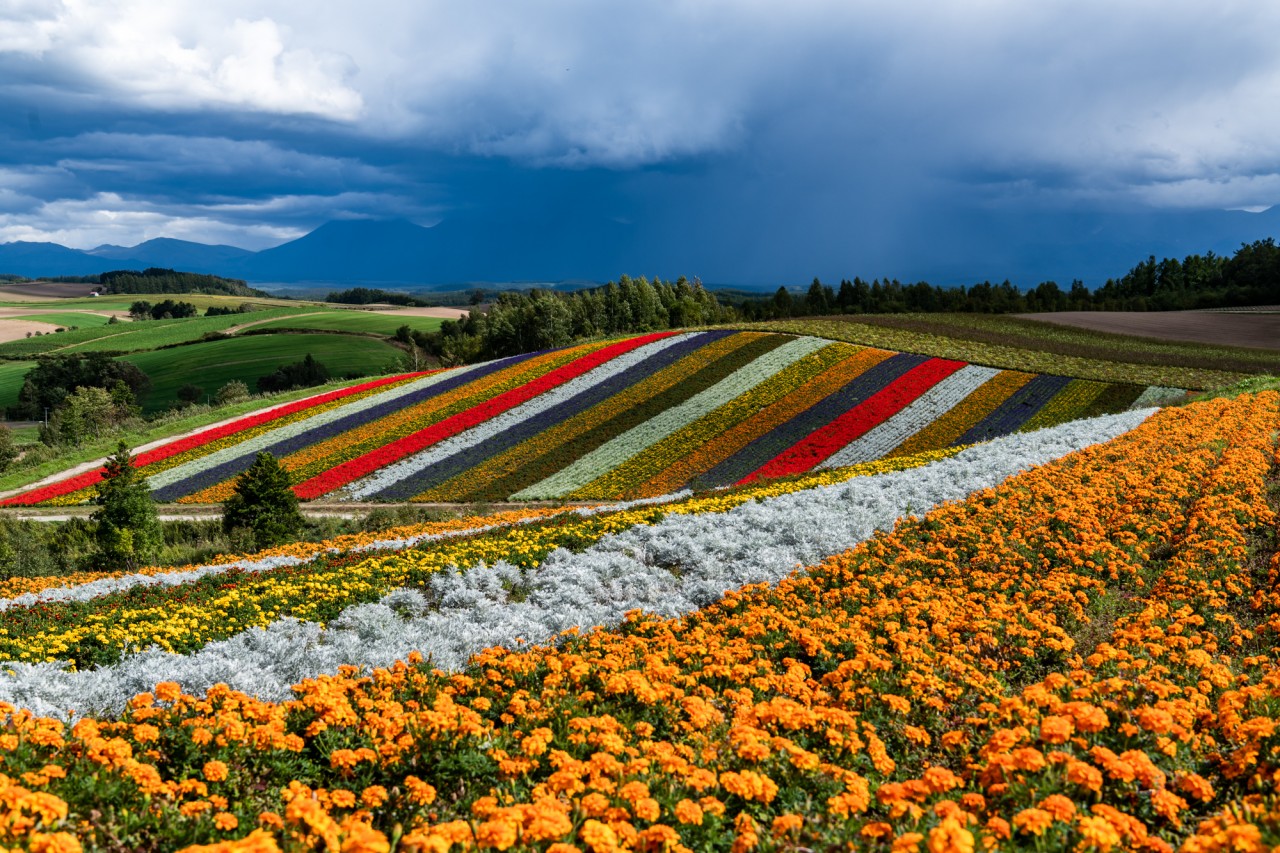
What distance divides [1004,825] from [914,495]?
13.4 m

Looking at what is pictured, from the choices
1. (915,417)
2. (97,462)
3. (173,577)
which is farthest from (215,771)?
(97,462)

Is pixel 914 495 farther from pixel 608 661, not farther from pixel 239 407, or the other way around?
pixel 239 407

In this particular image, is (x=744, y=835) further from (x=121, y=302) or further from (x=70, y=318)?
(x=121, y=302)

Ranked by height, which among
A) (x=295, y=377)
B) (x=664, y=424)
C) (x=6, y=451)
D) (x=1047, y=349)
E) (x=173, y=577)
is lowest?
(x=6, y=451)

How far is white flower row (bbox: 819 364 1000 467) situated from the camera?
33.4 m

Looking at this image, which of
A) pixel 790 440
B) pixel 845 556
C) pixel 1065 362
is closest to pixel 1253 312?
pixel 1065 362

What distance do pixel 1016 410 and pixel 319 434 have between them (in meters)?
36.9

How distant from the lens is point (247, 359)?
320ft

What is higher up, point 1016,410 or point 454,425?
point 1016,410

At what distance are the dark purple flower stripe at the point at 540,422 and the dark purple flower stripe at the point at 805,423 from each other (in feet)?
35.5

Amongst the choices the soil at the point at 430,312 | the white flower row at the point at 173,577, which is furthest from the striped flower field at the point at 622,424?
the soil at the point at 430,312

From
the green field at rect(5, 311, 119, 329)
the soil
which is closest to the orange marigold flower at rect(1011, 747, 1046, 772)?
the soil

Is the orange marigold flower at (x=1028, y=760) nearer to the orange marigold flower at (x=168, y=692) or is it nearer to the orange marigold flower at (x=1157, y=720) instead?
the orange marigold flower at (x=1157, y=720)

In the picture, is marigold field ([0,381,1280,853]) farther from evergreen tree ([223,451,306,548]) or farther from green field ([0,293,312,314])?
green field ([0,293,312,314])
